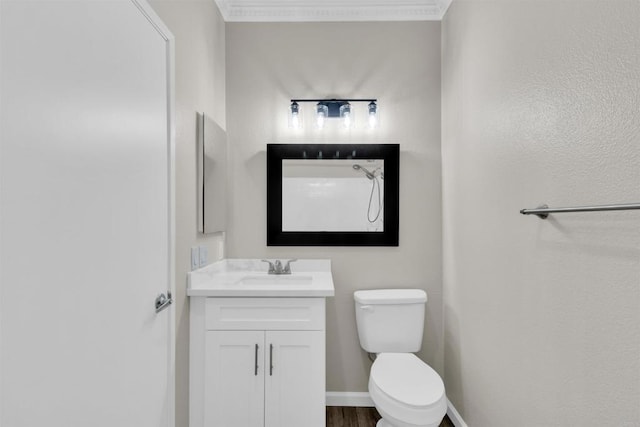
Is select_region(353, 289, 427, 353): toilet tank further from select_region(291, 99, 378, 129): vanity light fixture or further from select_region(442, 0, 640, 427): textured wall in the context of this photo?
select_region(291, 99, 378, 129): vanity light fixture

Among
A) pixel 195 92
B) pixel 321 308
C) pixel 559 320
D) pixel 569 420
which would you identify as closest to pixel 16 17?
pixel 195 92

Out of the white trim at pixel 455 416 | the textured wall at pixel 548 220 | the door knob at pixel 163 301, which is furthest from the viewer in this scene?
the white trim at pixel 455 416

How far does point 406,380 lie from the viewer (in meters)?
1.82

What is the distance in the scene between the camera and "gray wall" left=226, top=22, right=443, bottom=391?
2457 millimetres

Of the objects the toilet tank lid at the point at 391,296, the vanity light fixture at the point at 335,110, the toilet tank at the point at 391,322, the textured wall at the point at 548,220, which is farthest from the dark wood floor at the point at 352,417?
the vanity light fixture at the point at 335,110

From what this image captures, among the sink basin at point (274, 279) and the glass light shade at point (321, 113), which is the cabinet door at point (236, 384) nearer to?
the sink basin at point (274, 279)

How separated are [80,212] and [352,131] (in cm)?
180

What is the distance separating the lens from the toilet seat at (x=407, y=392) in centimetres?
162

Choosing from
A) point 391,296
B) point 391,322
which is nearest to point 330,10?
point 391,296

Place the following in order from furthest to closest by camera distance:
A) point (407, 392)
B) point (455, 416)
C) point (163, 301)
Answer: point (455, 416) < point (407, 392) < point (163, 301)

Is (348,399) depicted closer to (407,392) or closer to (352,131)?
(407,392)

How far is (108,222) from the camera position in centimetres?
112

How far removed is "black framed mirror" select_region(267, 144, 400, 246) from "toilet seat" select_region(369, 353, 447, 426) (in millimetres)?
815

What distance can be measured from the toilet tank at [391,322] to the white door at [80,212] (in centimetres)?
121
